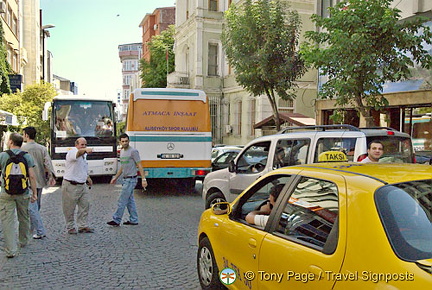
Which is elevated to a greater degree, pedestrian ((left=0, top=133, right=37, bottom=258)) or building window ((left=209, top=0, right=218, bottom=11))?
building window ((left=209, top=0, right=218, bottom=11))

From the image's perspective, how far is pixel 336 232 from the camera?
274 cm

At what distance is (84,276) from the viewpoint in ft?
17.9

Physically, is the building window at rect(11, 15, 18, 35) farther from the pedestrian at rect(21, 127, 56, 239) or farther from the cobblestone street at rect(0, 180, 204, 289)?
the pedestrian at rect(21, 127, 56, 239)

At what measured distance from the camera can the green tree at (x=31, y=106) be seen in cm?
2516

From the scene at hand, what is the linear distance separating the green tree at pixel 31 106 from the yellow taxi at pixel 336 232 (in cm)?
2160

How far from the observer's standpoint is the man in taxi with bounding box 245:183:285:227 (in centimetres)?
369

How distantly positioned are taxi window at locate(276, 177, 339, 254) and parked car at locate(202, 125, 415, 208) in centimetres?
331

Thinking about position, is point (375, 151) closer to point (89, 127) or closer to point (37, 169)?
point (37, 169)

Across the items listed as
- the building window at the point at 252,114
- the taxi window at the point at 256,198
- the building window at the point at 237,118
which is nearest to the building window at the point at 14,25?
the building window at the point at 237,118

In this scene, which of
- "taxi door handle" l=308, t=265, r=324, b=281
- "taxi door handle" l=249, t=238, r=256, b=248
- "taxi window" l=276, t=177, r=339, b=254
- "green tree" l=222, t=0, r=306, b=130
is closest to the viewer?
"taxi door handle" l=308, t=265, r=324, b=281

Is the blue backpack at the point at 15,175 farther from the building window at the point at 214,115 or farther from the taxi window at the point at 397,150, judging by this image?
the building window at the point at 214,115

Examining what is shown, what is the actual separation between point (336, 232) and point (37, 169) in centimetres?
602

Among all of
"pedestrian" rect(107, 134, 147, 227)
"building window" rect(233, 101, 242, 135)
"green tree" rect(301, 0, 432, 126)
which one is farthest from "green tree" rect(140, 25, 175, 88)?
"pedestrian" rect(107, 134, 147, 227)

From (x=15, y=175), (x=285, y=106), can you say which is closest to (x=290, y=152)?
(x=15, y=175)
